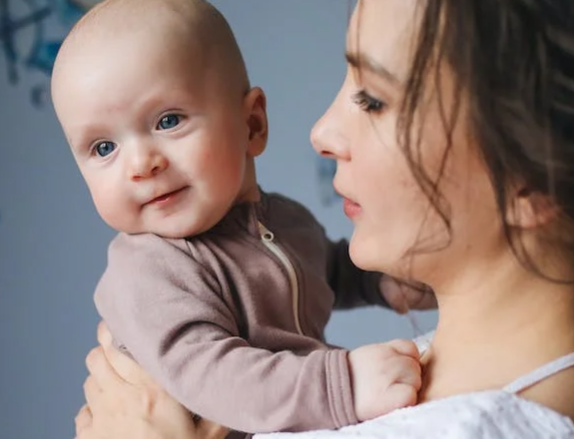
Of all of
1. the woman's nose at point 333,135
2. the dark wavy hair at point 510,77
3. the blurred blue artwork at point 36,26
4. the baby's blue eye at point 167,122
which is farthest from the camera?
the blurred blue artwork at point 36,26

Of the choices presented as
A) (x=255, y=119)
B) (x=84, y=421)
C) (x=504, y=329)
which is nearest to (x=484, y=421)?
(x=504, y=329)

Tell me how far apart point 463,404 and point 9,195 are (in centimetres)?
136

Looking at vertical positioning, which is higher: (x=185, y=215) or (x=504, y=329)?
(x=185, y=215)

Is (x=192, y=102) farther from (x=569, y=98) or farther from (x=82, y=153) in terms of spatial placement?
(x=569, y=98)

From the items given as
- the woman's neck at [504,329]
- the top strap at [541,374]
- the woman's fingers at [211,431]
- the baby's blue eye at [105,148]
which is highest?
the baby's blue eye at [105,148]

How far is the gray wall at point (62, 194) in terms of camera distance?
1834 millimetres

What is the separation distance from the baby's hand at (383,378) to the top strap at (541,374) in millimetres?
96

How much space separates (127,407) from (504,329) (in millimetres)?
456

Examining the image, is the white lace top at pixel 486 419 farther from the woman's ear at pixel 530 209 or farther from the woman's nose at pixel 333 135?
the woman's nose at pixel 333 135

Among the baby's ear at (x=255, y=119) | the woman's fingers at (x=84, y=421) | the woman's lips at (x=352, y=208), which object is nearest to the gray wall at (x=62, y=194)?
the woman's fingers at (x=84, y=421)

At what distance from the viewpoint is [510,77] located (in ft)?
2.22

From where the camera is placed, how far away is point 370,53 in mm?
731

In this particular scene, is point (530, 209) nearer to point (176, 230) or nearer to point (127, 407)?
point (176, 230)

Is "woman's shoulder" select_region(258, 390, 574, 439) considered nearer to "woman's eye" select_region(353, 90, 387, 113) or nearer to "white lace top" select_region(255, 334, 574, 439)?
"white lace top" select_region(255, 334, 574, 439)
